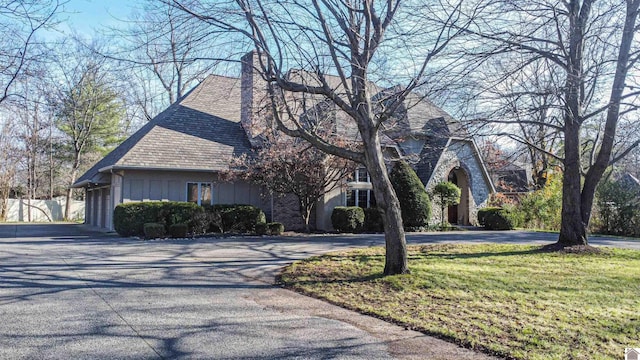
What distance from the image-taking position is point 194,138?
21234 mm

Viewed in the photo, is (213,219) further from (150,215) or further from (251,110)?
(251,110)

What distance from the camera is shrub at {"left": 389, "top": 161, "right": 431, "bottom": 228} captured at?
21172 millimetres

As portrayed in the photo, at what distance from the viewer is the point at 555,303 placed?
281 inches

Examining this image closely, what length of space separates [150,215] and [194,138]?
4.81 meters

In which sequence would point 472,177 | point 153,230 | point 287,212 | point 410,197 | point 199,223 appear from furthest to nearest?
A: point 472,177 < point 287,212 < point 410,197 < point 199,223 < point 153,230

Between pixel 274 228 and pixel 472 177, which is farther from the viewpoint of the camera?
pixel 472 177

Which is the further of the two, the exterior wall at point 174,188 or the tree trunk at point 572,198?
the exterior wall at point 174,188

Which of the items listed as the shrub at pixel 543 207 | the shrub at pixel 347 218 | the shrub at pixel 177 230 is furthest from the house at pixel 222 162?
the shrub at pixel 177 230

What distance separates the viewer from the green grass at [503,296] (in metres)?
5.47

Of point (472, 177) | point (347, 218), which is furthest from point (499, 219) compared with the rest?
point (347, 218)

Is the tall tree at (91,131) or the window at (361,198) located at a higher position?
the tall tree at (91,131)

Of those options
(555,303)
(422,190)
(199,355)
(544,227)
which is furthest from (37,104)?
(544,227)

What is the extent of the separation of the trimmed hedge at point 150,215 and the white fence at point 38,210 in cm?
2385

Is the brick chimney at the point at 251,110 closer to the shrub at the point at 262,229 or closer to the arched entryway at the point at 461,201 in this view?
the shrub at the point at 262,229
